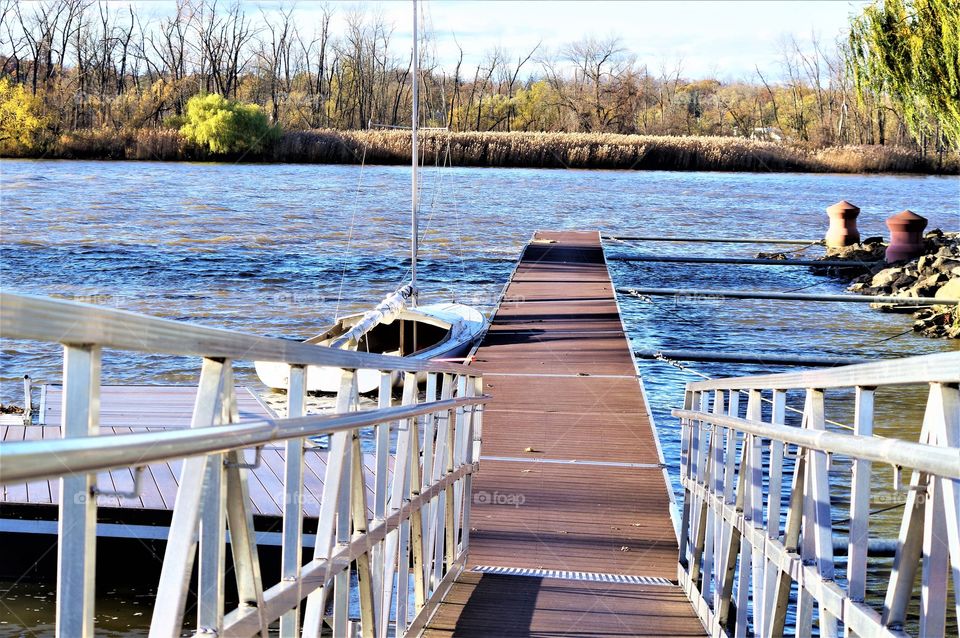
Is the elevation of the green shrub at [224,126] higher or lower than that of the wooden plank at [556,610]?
higher

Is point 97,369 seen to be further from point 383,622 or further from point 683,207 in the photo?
point 683,207

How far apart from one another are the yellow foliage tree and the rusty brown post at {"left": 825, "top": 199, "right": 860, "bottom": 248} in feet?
148

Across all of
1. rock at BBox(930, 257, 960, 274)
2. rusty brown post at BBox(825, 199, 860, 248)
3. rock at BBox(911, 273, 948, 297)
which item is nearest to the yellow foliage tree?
rusty brown post at BBox(825, 199, 860, 248)

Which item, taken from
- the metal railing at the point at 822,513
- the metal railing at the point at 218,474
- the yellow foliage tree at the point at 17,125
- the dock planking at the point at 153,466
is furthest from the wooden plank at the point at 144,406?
the yellow foliage tree at the point at 17,125

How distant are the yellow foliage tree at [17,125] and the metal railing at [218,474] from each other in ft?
192

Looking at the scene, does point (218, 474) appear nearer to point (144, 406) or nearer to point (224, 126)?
point (144, 406)

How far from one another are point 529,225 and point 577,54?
45.0m

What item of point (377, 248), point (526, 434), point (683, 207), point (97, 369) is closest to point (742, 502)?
point (97, 369)

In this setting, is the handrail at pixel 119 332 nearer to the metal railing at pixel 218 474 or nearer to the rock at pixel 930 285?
the metal railing at pixel 218 474

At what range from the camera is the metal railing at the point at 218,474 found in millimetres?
1198

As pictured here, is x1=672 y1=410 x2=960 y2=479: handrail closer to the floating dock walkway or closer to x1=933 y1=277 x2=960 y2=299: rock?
the floating dock walkway

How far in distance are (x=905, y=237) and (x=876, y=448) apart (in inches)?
833

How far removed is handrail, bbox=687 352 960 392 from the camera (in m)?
1.64

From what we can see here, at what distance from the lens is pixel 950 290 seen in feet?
55.7
